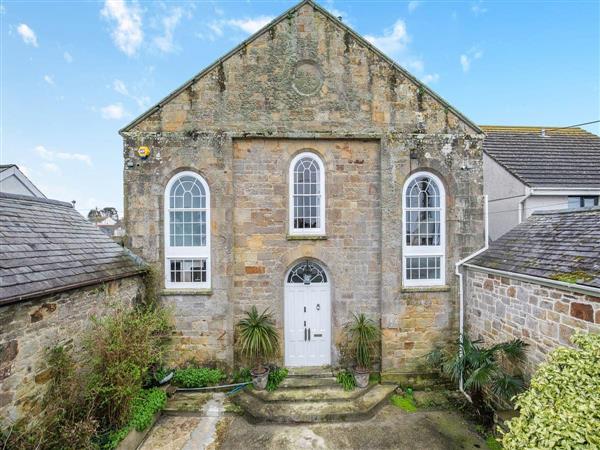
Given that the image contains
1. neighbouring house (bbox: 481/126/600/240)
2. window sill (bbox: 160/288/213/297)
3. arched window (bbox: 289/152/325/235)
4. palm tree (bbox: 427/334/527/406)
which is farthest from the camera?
neighbouring house (bbox: 481/126/600/240)

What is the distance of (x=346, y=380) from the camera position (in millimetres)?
7715

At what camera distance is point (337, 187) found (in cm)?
828

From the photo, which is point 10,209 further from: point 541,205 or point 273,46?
point 541,205

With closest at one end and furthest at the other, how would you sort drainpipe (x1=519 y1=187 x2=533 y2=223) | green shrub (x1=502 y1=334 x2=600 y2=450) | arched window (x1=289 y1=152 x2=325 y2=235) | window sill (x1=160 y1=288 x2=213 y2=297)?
green shrub (x1=502 y1=334 x2=600 y2=450) < window sill (x1=160 y1=288 x2=213 y2=297) < arched window (x1=289 y1=152 x2=325 y2=235) < drainpipe (x1=519 y1=187 x2=533 y2=223)

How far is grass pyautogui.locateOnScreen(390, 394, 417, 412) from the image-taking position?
714 centimetres

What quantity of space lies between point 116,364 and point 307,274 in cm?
495

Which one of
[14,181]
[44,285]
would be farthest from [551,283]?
[14,181]

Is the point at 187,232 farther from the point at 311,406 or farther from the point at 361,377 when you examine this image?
the point at 361,377

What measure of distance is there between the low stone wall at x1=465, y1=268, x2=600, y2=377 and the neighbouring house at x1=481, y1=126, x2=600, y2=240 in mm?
4266

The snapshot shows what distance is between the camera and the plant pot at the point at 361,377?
7559mm

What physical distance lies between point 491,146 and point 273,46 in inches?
390

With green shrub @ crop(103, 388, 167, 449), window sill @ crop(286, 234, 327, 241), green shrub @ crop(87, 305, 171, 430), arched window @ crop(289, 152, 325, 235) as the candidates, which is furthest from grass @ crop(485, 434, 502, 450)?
green shrub @ crop(87, 305, 171, 430)

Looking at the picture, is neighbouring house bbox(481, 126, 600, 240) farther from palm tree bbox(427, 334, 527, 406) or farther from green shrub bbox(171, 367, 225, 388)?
green shrub bbox(171, 367, 225, 388)

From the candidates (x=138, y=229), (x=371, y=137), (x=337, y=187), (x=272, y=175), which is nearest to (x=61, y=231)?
(x=138, y=229)
